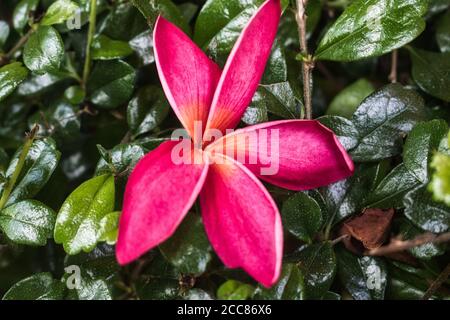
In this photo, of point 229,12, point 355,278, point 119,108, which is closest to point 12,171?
point 119,108

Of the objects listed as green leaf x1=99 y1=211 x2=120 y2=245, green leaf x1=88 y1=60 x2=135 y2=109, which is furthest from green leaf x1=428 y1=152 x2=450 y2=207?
green leaf x1=88 y1=60 x2=135 y2=109

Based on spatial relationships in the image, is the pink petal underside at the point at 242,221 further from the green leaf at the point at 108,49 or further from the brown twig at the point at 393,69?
the brown twig at the point at 393,69

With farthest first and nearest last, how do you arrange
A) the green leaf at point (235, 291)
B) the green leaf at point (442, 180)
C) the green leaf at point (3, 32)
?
the green leaf at point (3, 32) → the green leaf at point (235, 291) → the green leaf at point (442, 180)

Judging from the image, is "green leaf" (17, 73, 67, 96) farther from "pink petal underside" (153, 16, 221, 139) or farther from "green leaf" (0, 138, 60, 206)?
"pink petal underside" (153, 16, 221, 139)

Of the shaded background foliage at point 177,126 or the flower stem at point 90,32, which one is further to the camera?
the flower stem at point 90,32

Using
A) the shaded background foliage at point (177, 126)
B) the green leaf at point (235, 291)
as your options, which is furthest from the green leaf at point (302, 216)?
the green leaf at point (235, 291)

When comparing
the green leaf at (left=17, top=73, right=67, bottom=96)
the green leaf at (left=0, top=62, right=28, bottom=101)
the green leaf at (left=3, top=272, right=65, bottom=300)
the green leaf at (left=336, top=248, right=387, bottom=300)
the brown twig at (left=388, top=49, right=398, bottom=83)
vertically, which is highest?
the green leaf at (left=0, top=62, right=28, bottom=101)
